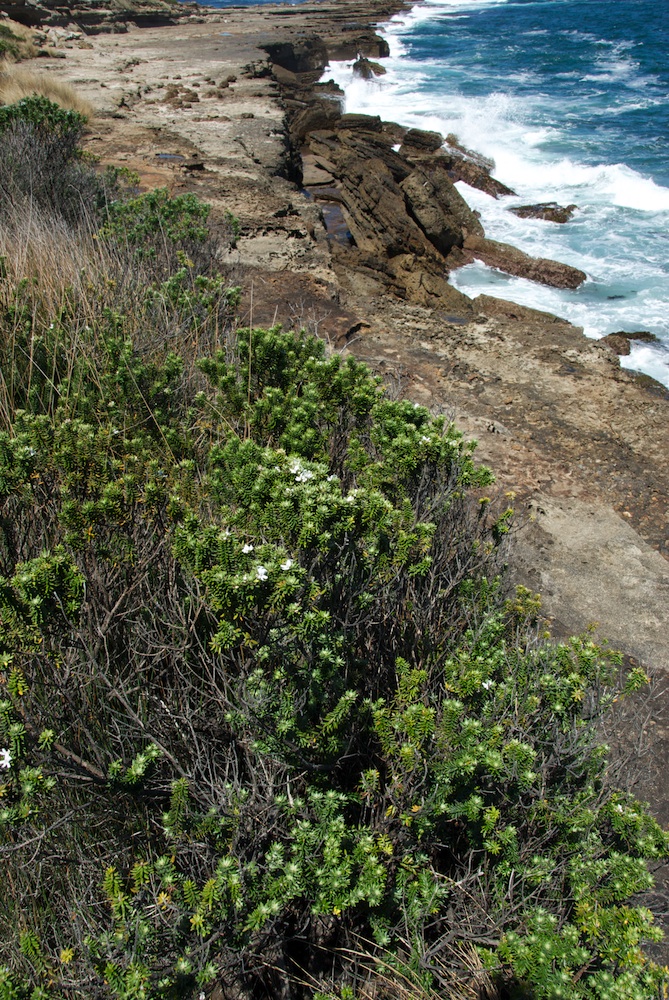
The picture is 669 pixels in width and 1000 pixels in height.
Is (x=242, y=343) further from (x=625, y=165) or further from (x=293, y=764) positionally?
(x=625, y=165)

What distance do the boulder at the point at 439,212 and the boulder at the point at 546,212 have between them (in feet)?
9.06

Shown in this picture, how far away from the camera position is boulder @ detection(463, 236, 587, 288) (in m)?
12.2

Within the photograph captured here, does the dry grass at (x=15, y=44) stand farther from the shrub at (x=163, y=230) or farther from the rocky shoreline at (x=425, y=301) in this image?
the shrub at (x=163, y=230)

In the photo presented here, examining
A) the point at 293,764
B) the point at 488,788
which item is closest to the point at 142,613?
the point at 293,764

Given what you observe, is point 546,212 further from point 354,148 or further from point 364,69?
point 364,69

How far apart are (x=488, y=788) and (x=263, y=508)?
1.22m

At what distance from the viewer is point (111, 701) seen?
2338 millimetres

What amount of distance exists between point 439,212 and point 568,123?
14315 mm

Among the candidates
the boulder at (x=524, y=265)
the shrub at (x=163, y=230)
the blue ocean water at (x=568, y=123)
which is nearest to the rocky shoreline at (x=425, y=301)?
the boulder at (x=524, y=265)

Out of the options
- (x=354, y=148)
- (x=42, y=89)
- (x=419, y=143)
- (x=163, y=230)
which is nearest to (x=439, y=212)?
(x=354, y=148)

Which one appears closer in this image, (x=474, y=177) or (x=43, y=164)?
(x=43, y=164)

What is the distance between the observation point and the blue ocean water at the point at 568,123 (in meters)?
12.1

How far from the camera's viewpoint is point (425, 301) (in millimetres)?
9273

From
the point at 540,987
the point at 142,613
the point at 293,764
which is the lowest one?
the point at 540,987
